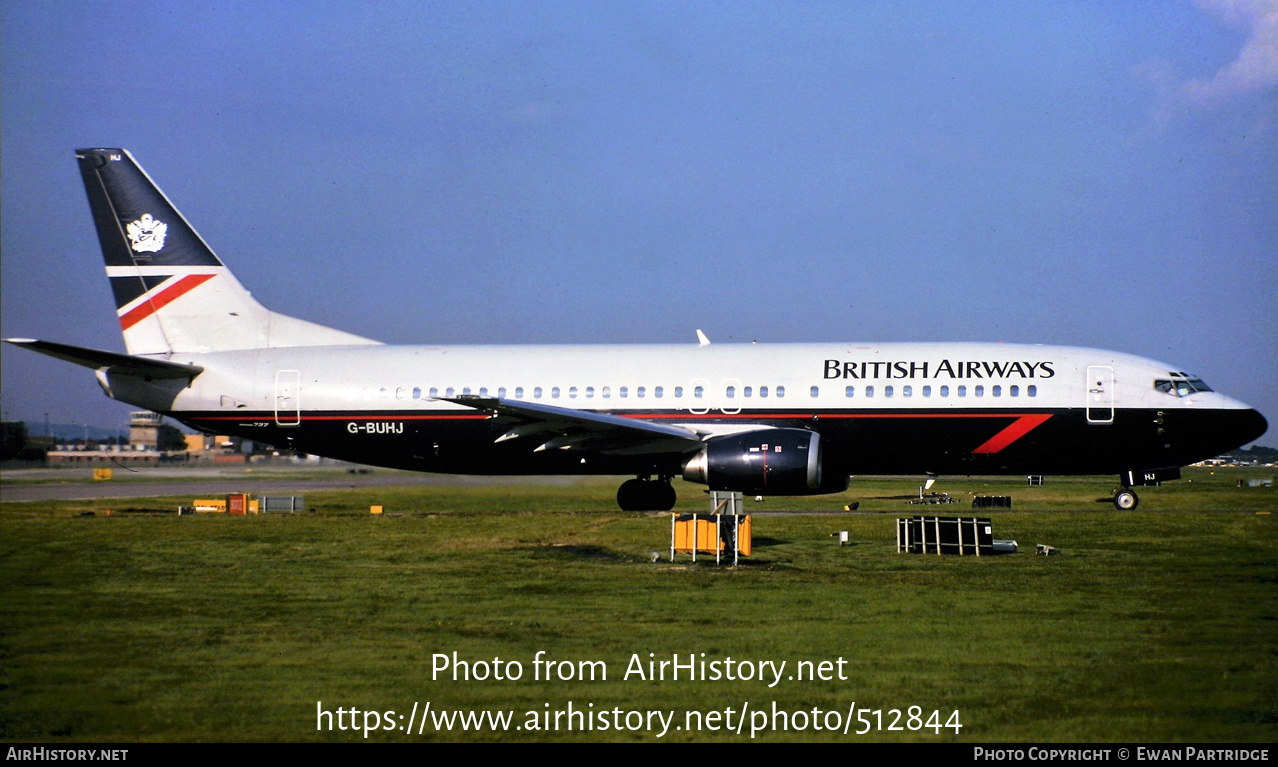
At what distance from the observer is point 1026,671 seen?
10141 mm

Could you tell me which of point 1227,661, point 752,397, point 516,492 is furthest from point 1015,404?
point 1227,661

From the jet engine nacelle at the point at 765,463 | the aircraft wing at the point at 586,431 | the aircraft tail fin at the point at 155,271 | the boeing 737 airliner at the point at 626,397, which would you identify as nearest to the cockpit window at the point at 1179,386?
the boeing 737 airliner at the point at 626,397

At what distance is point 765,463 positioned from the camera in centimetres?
2309

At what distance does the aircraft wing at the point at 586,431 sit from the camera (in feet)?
76.7

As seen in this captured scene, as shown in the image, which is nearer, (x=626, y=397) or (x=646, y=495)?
(x=626, y=397)

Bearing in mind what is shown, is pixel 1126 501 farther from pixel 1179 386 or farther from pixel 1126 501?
pixel 1179 386

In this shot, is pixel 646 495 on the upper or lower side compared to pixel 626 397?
lower

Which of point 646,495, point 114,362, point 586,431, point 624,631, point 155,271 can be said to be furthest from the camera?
point 155,271

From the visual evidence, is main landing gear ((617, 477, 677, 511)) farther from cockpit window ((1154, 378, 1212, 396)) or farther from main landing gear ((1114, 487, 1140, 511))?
main landing gear ((1114, 487, 1140, 511))

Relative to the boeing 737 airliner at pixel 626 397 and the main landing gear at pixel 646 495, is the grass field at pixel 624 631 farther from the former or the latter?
the main landing gear at pixel 646 495

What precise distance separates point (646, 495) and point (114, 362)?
13338 millimetres

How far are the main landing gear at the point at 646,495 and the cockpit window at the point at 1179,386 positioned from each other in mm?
11852

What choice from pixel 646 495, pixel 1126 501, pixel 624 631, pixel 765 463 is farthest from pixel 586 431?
pixel 1126 501

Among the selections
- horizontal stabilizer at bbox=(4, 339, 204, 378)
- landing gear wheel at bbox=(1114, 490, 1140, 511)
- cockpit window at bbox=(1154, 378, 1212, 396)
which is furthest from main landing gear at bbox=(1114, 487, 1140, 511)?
horizontal stabilizer at bbox=(4, 339, 204, 378)
